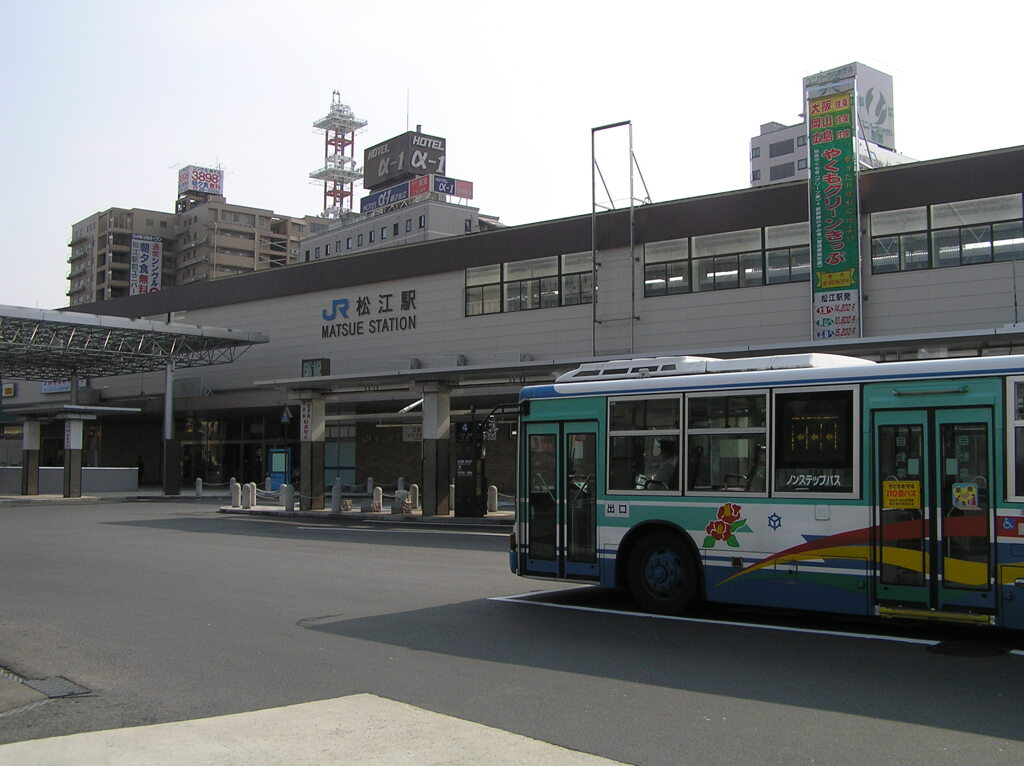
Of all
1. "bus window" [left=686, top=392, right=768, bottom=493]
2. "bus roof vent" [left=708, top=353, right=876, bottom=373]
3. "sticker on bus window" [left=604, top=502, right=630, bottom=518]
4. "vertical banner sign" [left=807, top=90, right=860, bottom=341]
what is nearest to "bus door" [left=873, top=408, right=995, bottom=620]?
"bus roof vent" [left=708, top=353, right=876, bottom=373]

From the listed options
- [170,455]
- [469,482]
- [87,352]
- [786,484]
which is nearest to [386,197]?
[170,455]

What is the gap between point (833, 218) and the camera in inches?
1074

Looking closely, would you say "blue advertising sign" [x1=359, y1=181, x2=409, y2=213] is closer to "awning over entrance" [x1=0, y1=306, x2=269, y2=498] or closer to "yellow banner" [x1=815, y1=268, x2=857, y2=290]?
"awning over entrance" [x1=0, y1=306, x2=269, y2=498]

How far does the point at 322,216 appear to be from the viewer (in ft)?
417

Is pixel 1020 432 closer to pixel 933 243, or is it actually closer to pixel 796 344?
pixel 796 344

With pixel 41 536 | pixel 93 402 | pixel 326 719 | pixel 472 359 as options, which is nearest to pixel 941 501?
pixel 326 719

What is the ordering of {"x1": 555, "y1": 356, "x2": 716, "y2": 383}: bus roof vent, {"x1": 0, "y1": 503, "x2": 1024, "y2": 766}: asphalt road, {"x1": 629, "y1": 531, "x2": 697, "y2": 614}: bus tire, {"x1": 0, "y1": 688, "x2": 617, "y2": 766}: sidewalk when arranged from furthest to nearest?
{"x1": 555, "y1": 356, "x2": 716, "y2": 383}: bus roof vent, {"x1": 629, "y1": 531, "x2": 697, "y2": 614}: bus tire, {"x1": 0, "y1": 503, "x2": 1024, "y2": 766}: asphalt road, {"x1": 0, "y1": 688, "x2": 617, "y2": 766}: sidewalk

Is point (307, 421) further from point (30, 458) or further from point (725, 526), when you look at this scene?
point (725, 526)

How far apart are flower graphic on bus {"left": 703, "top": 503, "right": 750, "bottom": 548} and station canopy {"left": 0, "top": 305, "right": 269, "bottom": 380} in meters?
34.6

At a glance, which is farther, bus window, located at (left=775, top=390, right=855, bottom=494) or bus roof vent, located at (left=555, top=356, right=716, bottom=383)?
bus roof vent, located at (left=555, top=356, right=716, bottom=383)

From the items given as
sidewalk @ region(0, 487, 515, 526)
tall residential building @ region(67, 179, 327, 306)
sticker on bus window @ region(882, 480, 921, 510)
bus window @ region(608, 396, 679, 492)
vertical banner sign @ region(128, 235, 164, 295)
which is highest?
tall residential building @ region(67, 179, 327, 306)

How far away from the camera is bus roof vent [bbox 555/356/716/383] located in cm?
1193

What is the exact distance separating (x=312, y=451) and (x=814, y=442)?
26622mm

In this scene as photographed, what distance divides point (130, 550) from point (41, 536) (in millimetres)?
5016
